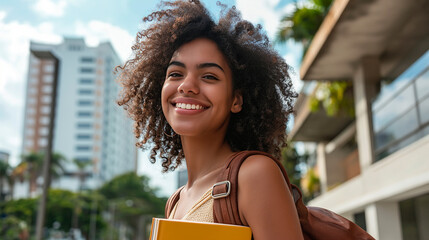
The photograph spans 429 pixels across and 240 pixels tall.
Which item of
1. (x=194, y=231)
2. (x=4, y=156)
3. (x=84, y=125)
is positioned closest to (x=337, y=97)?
(x=194, y=231)

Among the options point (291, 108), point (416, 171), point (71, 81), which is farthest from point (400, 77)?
point (71, 81)

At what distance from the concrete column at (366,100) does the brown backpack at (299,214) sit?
1114cm

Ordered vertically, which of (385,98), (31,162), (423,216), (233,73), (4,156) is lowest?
(423,216)

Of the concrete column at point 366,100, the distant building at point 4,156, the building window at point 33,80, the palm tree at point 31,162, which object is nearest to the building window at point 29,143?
the building window at point 33,80

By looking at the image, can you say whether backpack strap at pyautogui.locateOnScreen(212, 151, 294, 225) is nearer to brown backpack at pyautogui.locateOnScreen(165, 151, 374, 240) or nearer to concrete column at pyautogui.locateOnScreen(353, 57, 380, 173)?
brown backpack at pyautogui.locateOnScreen(165, 151, 374, 240)

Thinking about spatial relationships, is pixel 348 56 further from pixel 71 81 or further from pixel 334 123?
pixel 71 81

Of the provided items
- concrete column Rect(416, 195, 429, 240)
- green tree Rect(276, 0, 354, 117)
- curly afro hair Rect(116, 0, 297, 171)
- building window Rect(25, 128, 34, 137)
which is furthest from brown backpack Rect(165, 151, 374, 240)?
building window Rect(25, 128, 34, 137)

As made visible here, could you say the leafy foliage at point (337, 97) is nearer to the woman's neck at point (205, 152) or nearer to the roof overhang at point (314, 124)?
the roof overhang at point (314, 124)

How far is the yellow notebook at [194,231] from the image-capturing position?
1326mm

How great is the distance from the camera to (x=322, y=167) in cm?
2162

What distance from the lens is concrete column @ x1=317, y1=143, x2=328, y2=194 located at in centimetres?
2060

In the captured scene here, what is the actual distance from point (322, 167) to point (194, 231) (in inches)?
826

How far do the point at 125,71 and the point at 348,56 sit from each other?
428 inches

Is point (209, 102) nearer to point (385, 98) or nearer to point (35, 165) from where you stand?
point (385, 98)
